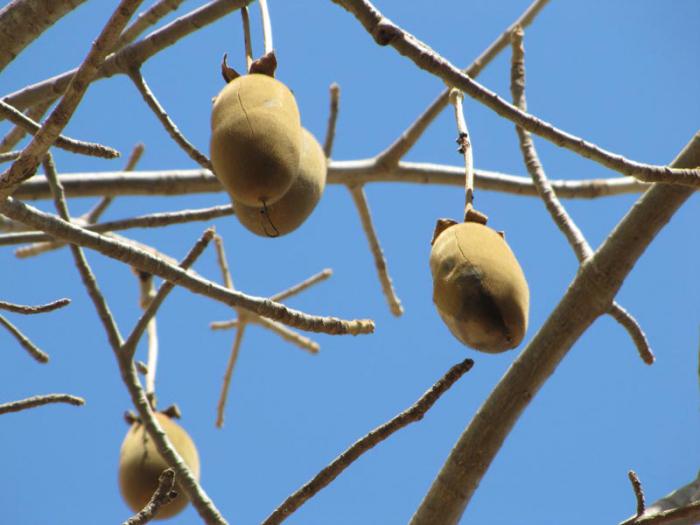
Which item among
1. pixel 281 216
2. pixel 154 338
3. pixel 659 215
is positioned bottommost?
pixel 659 215

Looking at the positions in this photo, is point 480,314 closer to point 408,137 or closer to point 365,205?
point 408,137

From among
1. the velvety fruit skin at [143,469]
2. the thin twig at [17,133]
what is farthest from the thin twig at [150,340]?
the thin twig at [17,133]

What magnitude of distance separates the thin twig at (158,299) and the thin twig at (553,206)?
0.63 meters

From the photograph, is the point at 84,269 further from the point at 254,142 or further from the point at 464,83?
the point at 464,83

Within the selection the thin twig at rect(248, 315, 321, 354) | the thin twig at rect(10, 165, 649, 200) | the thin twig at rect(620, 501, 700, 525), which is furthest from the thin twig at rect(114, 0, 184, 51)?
the thin twig at rect(248, 315, 321, 354)

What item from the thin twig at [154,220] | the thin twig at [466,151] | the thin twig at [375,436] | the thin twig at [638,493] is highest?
the thin twig at [154,220]

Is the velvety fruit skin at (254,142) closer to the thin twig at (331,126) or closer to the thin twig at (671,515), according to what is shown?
the thin twig at (671,515)

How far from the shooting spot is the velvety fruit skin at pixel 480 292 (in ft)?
4.16

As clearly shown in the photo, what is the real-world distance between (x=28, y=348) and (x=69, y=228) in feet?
1.72

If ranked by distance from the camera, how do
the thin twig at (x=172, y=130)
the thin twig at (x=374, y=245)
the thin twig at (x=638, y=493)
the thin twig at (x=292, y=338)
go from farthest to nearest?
the thin twig at (x=292, y=338) < the thin twig at (x=374, y=245) < the thin twig at (x=172, y=130) < the thin twig at (x=638, y=493)

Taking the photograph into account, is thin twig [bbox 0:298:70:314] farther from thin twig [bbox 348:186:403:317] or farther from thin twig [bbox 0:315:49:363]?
thin twig [bbox 348:186:403:317]

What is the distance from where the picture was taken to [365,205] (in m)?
2.68

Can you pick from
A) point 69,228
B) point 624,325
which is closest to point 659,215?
point 624,325

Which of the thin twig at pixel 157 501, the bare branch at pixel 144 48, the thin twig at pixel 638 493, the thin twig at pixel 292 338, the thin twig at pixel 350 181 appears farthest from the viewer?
A: the thin twig at pixel 292 338
